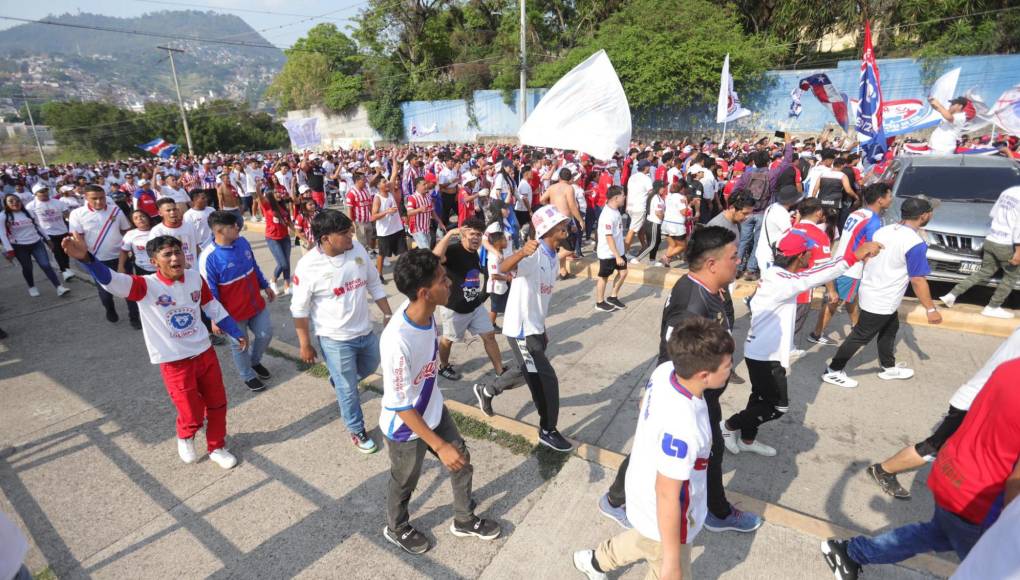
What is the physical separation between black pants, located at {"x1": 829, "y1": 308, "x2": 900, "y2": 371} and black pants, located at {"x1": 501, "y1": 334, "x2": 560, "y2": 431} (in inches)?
118

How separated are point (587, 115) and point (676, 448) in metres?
4.41

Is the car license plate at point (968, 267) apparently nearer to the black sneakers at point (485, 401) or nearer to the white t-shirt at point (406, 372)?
the black sneakers at point (485, 401)

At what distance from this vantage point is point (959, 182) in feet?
24.3

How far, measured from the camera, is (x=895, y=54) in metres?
25.7

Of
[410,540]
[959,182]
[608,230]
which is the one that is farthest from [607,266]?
A: [959,182]

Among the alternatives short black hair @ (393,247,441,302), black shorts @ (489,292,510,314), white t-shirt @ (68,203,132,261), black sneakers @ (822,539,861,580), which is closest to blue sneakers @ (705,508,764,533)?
black sneakers @ (822,539,861,580)

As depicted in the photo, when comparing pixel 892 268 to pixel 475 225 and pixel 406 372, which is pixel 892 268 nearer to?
→ pixel 475 225

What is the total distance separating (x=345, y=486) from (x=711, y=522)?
2.56 meters

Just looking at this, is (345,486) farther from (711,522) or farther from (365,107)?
(365,107)

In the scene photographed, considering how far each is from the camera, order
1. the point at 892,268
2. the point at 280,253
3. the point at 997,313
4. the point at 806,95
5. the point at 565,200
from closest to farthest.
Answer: the point at 892,268 < the point at 997,313 < the point at 280,253 < the point at 565,200 < the point at 806,95

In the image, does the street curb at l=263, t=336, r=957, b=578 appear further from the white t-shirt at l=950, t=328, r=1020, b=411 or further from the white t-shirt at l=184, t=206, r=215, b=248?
the white t-shirt at l=184, t=206, r=215, b=248

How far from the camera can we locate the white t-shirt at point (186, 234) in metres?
5.69

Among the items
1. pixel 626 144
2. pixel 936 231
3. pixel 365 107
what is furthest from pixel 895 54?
pixel 365 107

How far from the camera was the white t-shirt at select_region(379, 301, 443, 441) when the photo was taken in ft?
8.31
